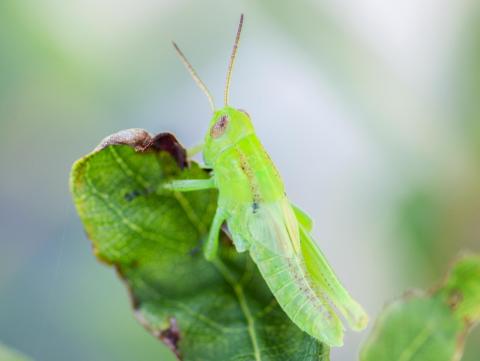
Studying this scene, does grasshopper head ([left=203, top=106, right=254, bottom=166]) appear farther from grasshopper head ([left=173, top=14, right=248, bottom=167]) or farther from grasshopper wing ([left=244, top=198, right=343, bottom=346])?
grasshopper wing ([left=244, top=198, right=343, bottom=346])

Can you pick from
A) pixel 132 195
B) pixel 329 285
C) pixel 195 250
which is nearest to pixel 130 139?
pixel 132 195

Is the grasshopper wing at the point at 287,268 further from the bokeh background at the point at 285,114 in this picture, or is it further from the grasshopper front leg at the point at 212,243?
the bokeh background at the point at 285,114

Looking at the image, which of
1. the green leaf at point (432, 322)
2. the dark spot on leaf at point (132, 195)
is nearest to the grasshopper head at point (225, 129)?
the dark spot on leaf at point (132, 195)

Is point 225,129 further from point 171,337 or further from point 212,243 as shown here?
point 171,337

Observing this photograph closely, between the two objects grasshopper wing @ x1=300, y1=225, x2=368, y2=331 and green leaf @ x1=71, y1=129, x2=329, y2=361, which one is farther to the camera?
grasshopper wing @ x1=300, y1=225, x2=368, y2=331

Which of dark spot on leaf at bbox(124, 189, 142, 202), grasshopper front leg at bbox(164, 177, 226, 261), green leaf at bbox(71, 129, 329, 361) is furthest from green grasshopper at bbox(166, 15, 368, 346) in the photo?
dark spot on leaf at bbox(124, 189, 142, 202)
